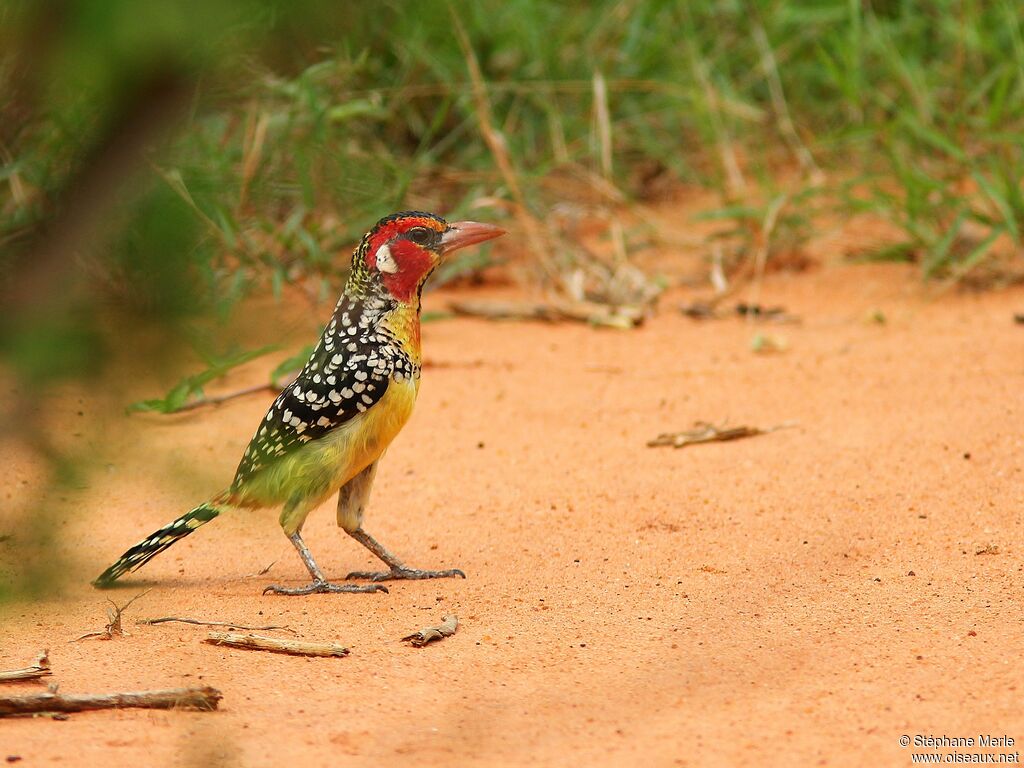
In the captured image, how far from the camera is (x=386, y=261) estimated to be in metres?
4.63

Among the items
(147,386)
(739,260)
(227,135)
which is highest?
(227,135)

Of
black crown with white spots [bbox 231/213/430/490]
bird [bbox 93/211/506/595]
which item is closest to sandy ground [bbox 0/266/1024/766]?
bird [bbox 93/211/506/595]

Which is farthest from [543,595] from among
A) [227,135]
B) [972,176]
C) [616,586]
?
[972,176]

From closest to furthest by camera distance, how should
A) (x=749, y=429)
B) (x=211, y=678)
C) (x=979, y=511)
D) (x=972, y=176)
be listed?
1. (x=211, y=678)
2. (x=979, y=511)
3. (x=749, y=429)
4. (x=972, y=176)

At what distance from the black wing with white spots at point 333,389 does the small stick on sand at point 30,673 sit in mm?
1192

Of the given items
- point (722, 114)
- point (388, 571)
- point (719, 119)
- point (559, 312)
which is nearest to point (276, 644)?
point (388, 571)

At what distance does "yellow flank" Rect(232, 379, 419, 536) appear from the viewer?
436 centimetres

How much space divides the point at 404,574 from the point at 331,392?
2.21 feet

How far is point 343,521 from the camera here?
4.64m

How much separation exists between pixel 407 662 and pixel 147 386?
221 cm

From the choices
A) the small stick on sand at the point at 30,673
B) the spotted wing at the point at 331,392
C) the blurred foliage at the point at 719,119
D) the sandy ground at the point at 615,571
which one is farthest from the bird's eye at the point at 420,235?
the small stick on sand at the point at 30,673

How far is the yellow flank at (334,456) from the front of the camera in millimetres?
4363

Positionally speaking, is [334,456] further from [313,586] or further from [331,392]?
[313,586]

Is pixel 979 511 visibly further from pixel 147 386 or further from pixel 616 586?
pixel 147 386
